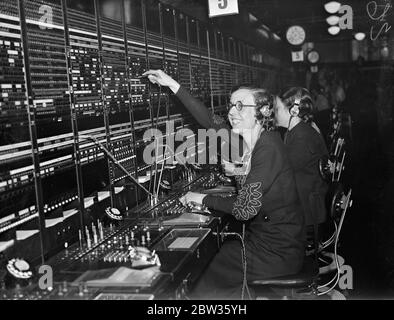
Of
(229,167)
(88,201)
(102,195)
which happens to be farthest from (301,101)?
(88,201)

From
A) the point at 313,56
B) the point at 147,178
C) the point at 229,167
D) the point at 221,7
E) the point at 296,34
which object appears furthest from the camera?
the point at 313,56

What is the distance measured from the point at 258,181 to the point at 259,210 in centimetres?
16

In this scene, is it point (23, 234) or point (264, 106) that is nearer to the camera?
point (23, 234)

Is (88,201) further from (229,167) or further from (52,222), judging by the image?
(229,167)

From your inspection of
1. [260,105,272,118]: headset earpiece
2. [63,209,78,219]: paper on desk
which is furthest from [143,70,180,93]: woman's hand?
[63,209,78,219]: paper on desk

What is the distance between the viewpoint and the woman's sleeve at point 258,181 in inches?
96.5

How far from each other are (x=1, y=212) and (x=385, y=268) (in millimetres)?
3385

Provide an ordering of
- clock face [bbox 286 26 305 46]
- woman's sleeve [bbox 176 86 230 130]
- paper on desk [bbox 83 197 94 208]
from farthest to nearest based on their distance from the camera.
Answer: clock face [bbox 286 26 305 46]
woman's sleeve [bbox 176 86 230 130]
paper on desk [bbox 83 197 94 208]

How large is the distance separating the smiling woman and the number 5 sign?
73.5 inches

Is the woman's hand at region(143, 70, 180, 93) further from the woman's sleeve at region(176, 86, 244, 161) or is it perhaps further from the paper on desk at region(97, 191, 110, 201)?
the paper on desk at region(97, 191, 110, 201)

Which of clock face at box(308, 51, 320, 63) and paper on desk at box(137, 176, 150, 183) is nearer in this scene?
paper on desk at box(137, 176, 150, 183)

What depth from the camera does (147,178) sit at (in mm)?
3498

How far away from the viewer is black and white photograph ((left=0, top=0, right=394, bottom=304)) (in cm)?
202
